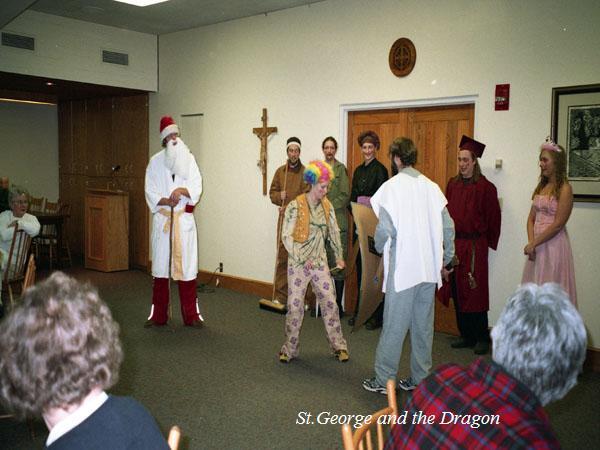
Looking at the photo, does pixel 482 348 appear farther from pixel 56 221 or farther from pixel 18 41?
pixel 18 41

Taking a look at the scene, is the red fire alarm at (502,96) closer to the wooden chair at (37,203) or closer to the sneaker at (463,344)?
the sneaker at (463,344)

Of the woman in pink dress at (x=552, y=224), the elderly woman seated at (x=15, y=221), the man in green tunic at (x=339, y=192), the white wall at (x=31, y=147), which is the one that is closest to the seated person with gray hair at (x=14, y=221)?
the elderly woman seated at (x=15, y=221)

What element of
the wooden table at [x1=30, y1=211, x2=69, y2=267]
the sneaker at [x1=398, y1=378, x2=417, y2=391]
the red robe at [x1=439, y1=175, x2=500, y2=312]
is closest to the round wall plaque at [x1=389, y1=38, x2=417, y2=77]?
the red robe at [x1=439, y1=175, x2=500, y2=312]

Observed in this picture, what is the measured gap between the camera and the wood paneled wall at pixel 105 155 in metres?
8.13

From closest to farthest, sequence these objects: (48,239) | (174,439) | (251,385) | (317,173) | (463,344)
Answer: (174,439) → (251,385) → (317,173) → (463,344) → (48,239)

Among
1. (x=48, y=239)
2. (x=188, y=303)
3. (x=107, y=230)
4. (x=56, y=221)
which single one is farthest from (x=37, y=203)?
(x=188, y=303)

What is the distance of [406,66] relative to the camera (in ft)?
17.3

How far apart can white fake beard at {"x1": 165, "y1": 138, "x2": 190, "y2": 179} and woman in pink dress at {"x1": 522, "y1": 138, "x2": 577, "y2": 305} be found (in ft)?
9.72

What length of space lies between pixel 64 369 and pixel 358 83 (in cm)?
496

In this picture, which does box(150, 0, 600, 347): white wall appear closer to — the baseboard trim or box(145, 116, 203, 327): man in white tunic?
the baseboard trim

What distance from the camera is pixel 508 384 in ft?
4.10

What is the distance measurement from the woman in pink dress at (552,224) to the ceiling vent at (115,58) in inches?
215

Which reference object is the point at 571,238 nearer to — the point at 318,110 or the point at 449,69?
the point at 449,69

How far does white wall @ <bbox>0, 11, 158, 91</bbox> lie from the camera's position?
6.73 metres
